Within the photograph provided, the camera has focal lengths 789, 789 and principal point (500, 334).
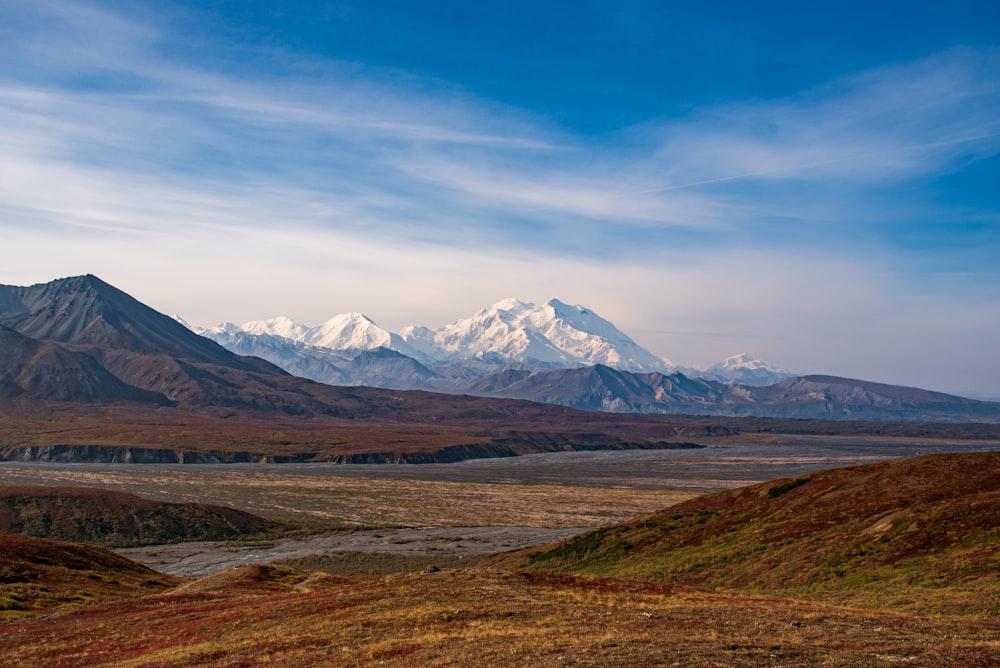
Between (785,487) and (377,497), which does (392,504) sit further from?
(785,487)

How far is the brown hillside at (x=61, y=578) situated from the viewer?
50000 millimetres

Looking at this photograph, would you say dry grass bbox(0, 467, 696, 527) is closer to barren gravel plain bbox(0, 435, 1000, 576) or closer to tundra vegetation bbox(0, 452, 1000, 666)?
barren gravel plain bbox(0, 435, 1000, 576)

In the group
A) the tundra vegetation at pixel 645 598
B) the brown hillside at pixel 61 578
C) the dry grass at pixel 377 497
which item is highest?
the tundra vegetation at pixel 645 598

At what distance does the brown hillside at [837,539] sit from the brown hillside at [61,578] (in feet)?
108

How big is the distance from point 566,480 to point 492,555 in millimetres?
107184

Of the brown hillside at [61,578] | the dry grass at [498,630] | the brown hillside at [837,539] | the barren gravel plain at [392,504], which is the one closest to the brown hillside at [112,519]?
the barren gravel plain at [392,504]

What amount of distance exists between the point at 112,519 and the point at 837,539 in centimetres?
8950

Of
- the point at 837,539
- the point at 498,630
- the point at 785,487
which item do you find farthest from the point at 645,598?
the point at 785,487

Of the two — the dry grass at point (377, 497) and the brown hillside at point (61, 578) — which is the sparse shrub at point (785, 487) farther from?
the brown hillside at point (61, 578)

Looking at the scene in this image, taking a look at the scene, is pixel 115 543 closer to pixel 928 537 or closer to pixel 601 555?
pixel 601 555

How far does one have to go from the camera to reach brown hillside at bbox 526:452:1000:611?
40844 millimetres

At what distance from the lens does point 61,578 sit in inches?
2274

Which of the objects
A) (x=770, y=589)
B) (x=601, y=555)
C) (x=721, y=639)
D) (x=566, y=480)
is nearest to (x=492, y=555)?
(x=601, y=555)

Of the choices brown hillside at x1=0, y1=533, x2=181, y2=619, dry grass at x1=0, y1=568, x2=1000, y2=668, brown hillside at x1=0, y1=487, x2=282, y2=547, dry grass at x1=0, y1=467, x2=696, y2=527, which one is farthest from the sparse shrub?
brown hillside at x1=0, y1=487, x2=282, y2=547
